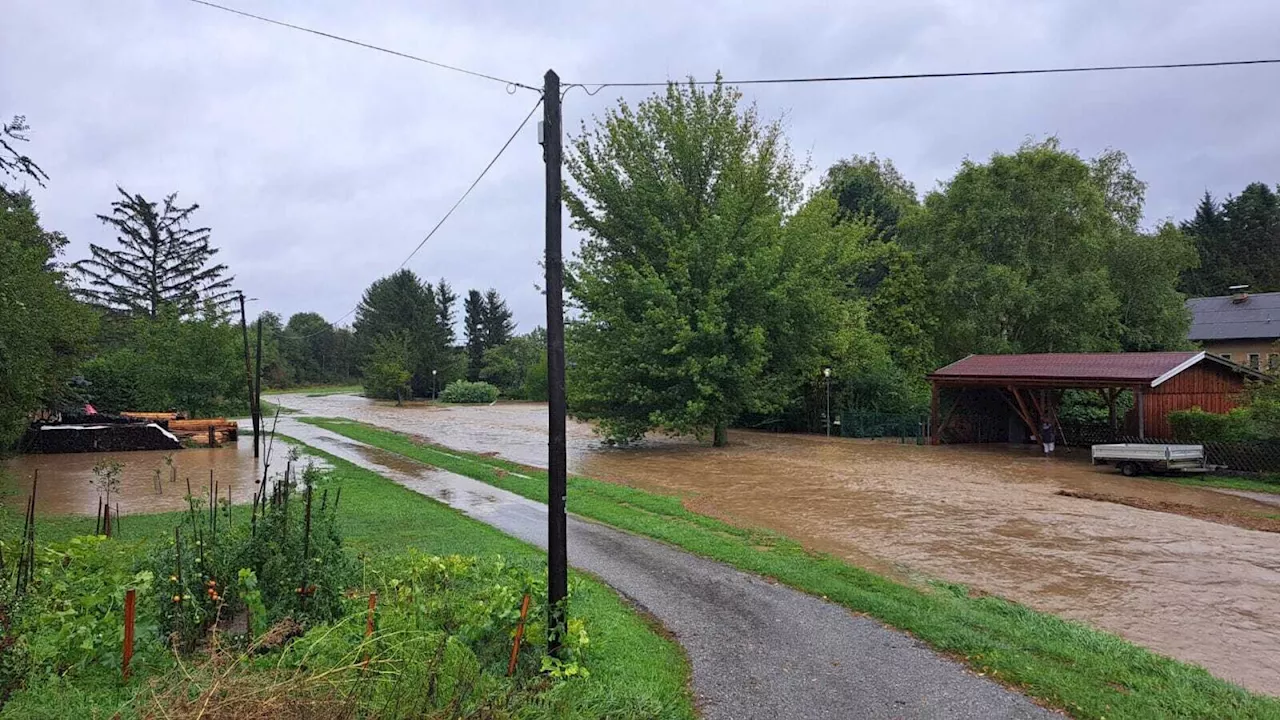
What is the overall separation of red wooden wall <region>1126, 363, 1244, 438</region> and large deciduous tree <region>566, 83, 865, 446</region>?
9.87 metres

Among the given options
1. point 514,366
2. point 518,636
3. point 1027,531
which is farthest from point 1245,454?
point 514,366

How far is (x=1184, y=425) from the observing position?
19.8m

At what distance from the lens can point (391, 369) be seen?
200 feet

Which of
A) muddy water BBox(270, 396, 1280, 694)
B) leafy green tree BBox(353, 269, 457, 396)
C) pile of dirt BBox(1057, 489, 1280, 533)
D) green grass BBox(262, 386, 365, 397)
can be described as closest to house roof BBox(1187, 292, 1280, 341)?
muddy water BBox(270, 396, 1280, 694)

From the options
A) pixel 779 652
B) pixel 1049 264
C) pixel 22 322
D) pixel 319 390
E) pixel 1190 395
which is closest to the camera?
pixel 779 652

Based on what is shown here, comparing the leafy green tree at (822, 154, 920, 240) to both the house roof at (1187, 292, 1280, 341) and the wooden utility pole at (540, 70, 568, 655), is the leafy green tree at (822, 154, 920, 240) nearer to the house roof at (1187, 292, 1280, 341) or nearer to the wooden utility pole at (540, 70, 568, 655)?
the house roof at (1187, 292, 1280, 341)

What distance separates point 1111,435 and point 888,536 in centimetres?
1771

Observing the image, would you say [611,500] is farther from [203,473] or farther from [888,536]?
[203,473]

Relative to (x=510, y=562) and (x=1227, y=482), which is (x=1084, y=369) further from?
(x=510, y=562)

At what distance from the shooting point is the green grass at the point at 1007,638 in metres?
4.61

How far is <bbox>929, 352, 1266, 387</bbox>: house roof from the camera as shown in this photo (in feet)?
66.0

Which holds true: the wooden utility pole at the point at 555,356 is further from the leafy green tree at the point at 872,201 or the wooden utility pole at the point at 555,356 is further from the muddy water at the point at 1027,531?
the leafy green tree at the point at 872,201

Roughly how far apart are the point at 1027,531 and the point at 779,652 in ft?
24.4

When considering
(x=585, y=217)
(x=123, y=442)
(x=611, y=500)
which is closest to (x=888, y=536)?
(x=611, y=500)
